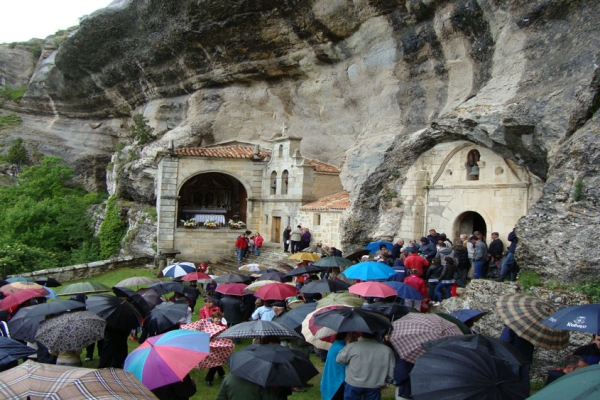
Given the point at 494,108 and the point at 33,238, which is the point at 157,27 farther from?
the point at 494,108

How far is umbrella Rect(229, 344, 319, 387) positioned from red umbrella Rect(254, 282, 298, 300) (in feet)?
13.9

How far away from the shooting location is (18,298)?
1044cm

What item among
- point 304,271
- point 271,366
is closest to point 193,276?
point 304,271

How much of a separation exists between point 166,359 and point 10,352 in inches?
79.6

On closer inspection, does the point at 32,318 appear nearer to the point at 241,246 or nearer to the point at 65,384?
the point at 65,384

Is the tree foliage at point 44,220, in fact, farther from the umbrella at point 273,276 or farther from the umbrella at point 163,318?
the umbrella at point 163,318

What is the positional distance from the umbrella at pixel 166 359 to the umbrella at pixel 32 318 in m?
2.87

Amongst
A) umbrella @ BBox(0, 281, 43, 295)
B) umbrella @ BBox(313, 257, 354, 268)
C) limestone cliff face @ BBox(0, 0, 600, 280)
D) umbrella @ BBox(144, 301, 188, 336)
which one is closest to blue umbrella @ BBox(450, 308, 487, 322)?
limestone cliff face @ BBox(0, 0, 600, 280)

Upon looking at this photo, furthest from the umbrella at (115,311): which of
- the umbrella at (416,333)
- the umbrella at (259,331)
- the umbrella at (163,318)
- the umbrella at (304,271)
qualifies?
the umbrella at (304,271)

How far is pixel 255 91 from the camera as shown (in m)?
31.6

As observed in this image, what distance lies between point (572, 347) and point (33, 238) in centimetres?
3016

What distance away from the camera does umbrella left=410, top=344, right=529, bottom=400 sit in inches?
186

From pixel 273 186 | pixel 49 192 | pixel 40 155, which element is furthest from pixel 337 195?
pixel 40 155

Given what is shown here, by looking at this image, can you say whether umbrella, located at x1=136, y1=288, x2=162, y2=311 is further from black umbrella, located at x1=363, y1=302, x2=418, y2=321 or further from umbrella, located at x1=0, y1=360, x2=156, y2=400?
umbrella, located at x1=0, y1=360, x2=156, y2=400
